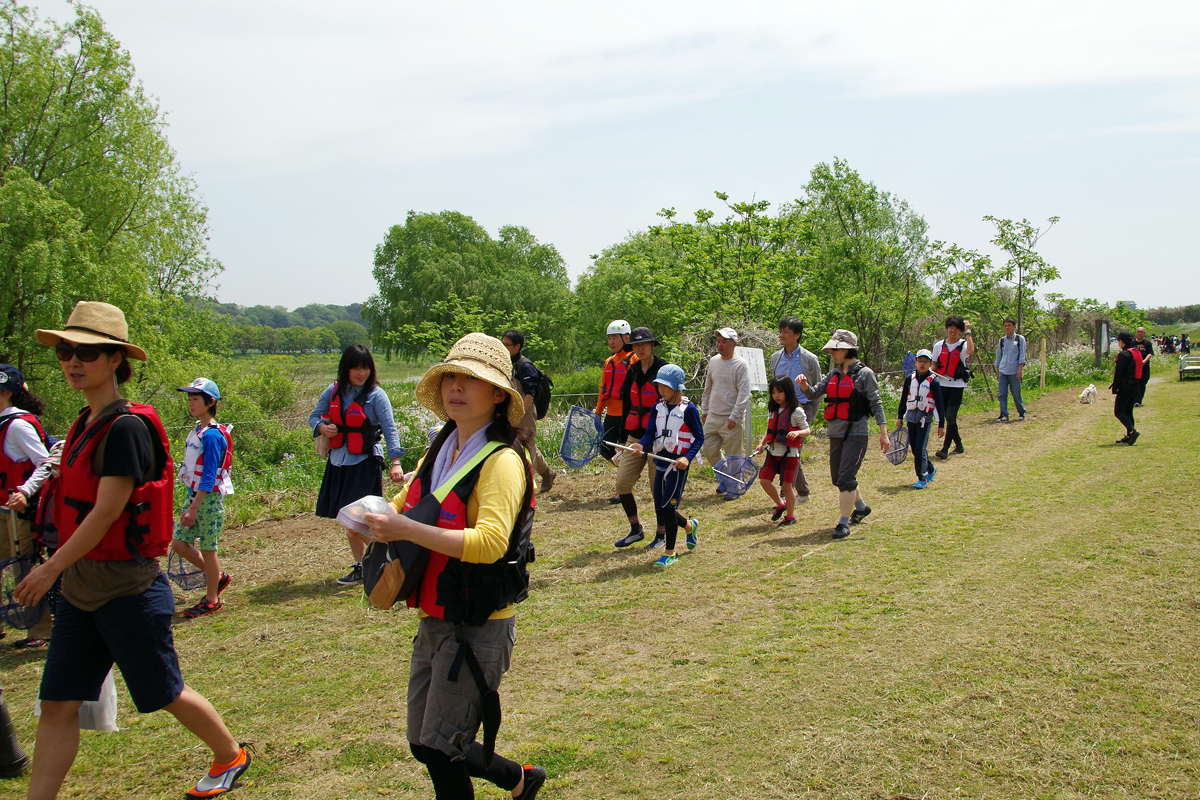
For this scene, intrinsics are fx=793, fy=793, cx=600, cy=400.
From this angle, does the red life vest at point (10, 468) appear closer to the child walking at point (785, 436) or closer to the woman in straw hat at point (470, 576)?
the woman in straw hat at point (470, 576)

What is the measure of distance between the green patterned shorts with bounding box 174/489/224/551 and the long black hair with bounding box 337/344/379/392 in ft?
4.13

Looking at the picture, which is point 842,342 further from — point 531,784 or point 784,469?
point 531,784

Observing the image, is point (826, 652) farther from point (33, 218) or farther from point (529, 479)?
point (33, 218)

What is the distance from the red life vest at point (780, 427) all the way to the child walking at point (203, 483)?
16.2 feet

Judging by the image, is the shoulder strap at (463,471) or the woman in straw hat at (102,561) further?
the woman in straw hat at (102,561)

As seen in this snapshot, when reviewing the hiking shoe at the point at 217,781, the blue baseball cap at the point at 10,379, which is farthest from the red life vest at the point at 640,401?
the hiking shoe at the point at 217,781

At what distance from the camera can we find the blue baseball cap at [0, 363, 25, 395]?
5.07m

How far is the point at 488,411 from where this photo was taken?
8.93ft

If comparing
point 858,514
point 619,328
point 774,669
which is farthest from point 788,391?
point 774,669

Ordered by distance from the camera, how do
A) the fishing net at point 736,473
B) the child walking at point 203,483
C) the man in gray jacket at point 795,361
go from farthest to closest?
1. the fishing net at point 736,473
2. the man in gray jacket at point 795,361
3. the child walking at point 203,483

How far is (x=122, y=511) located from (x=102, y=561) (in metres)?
0.21

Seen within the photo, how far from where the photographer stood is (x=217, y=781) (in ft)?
11.2

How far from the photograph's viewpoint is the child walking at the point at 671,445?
23.1ft

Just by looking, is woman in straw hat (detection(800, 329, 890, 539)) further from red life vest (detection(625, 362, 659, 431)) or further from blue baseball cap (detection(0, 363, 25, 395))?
blue baseball cap (detection(0, 363, 25, 395))
